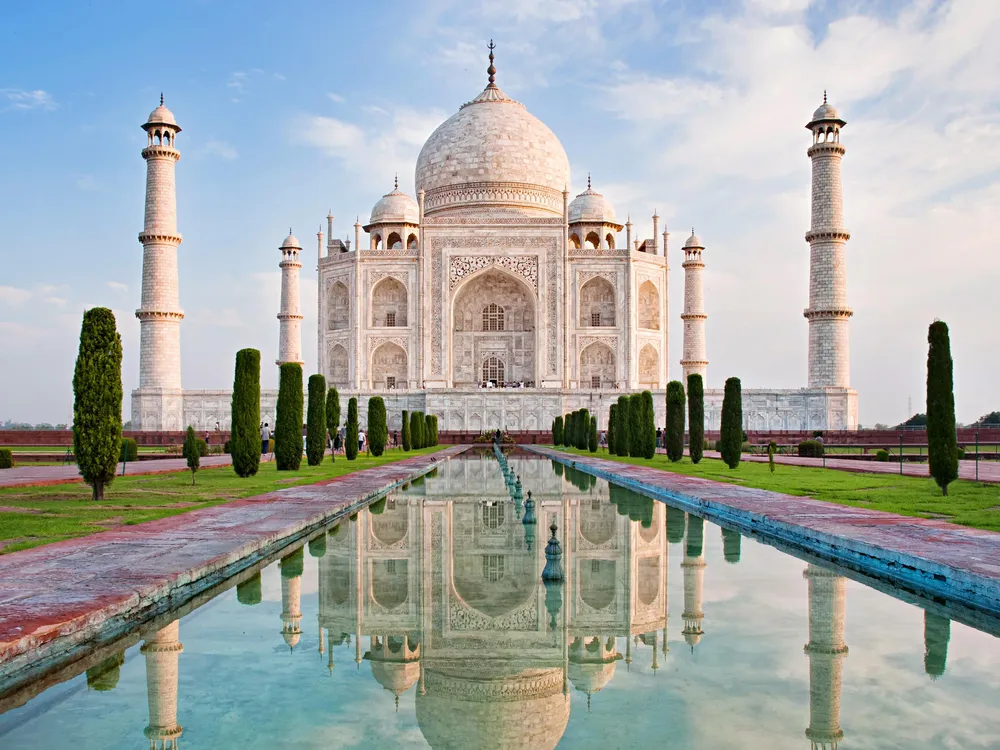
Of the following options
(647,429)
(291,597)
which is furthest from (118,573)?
(647,429)

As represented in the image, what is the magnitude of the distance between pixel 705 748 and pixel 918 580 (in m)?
2.42

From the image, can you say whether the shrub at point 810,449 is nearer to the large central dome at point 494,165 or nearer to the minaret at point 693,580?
the minaret at point 693,580

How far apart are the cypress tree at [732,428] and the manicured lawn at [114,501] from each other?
207 inches

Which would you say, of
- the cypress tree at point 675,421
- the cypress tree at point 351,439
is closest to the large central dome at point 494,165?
the cypress tree at point 351,439

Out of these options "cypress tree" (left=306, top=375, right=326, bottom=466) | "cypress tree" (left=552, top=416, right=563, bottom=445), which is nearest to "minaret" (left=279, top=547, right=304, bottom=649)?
"cypress tree" (left=306, top=375, right=326, bottom=466)

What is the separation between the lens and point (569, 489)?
30.9 ft

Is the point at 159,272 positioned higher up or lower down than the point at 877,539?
higher up

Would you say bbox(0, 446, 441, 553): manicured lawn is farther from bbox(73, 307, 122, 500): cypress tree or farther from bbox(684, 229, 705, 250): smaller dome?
bbox(684, 229, 705, 250): smaller dome

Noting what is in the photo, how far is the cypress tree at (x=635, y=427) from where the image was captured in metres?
15.6

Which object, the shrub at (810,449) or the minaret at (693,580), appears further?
the shrub at (810,449)

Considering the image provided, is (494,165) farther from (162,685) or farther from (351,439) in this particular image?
(162,685)

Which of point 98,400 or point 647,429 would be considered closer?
point 98,400

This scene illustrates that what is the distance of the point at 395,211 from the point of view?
3075cm

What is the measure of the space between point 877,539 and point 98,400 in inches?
242
